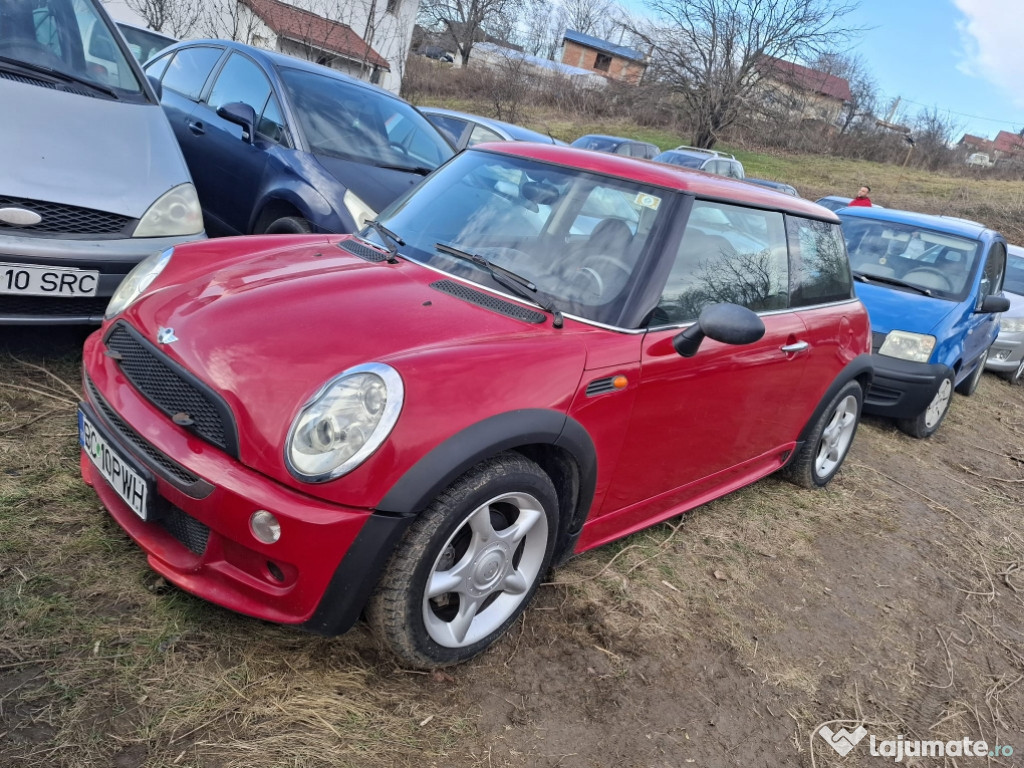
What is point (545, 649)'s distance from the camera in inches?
99.0

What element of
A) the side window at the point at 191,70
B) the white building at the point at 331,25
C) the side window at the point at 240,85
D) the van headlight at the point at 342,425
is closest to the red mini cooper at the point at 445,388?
the van headlight at the point at 342,425

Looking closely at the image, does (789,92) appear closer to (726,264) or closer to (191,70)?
(191,70)

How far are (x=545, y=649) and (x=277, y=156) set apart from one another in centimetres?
359

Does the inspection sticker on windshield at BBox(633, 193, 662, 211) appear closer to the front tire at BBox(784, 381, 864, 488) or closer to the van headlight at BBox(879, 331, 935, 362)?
the front tire at BBox(784, 381, 864, 488)

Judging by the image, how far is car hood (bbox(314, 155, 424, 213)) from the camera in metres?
4.57

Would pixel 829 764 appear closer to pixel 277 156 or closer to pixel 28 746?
pixel 28 746

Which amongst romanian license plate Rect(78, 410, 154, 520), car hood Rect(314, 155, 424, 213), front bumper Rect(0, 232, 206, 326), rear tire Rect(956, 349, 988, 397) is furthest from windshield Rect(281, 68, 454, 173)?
rear tire Rect(956, 349, 988, 397)

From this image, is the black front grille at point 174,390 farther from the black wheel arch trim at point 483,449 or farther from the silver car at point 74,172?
the silver car at point 74,172

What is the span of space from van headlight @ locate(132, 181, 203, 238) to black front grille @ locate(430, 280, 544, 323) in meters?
1.71

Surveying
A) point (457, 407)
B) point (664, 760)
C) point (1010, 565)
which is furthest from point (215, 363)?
point (1010, 565)

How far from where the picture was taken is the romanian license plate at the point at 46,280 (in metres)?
3.00

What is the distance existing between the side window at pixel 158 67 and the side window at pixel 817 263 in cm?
516

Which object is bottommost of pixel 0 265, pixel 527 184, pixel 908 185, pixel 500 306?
pixel 0 265

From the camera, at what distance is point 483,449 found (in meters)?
2.04
